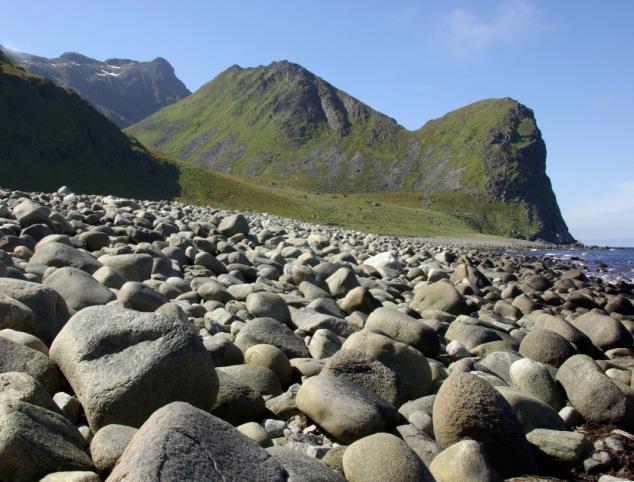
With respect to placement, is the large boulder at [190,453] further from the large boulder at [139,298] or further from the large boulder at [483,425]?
the large boulder at [139,298]

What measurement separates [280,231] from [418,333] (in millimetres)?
16840

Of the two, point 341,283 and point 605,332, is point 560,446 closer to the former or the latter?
point 605,332

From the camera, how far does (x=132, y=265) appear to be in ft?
35.2

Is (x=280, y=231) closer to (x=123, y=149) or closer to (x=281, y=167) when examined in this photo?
(x=123, y=149)

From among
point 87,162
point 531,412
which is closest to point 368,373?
point 531,412

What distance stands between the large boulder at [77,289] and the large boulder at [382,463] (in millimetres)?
4339

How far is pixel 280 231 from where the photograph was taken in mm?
25172

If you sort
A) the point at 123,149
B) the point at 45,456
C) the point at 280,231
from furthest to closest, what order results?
the point at 123,149 → the point at 280,231 → the point at 45,456

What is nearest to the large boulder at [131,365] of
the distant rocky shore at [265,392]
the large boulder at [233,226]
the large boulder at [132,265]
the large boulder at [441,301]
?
the distant rocky shore at [265,392]

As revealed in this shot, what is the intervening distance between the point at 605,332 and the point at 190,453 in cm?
1069

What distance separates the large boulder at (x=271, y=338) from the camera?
7652 mm

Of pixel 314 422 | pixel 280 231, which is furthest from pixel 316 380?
pixel 280 231

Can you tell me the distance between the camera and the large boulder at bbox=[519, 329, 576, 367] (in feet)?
29.8

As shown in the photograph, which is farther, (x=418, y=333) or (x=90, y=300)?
(x=418, y=333)
